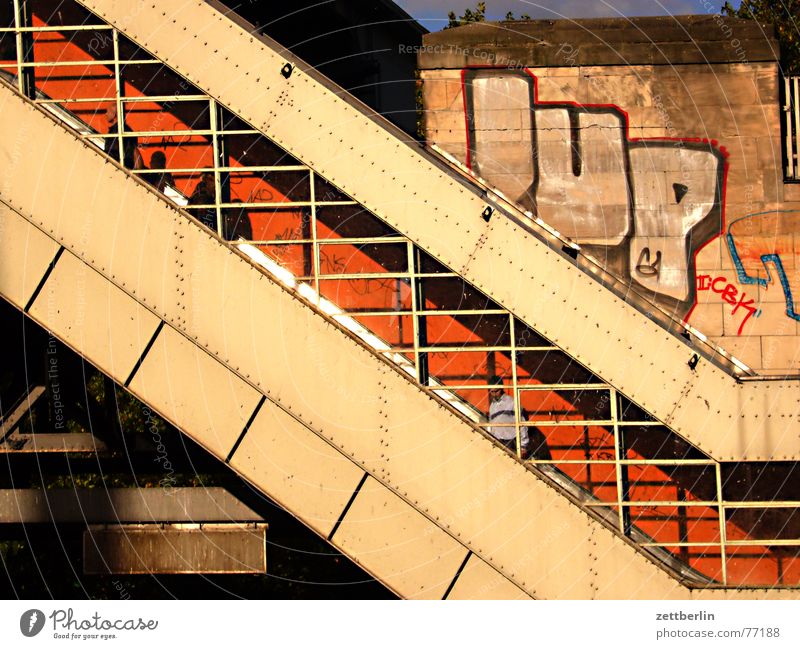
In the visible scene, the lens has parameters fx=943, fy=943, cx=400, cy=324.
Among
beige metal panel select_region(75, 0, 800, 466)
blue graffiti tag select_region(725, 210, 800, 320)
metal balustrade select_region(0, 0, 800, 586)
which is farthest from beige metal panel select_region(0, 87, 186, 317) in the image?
blue graffiti tag select_region(725, 210, 800, 320)

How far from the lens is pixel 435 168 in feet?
33.9

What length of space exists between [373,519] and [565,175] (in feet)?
23.4

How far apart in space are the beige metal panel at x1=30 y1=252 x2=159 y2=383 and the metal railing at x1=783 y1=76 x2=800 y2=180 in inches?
403

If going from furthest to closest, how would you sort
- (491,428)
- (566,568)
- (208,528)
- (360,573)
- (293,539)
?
(293,539) → (360,573) → (208,528) → (491,428) → (566,568)

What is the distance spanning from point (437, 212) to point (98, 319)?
3.94 meters

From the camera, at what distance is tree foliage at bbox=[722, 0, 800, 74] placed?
20844 millimetres

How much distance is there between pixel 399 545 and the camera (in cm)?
1028

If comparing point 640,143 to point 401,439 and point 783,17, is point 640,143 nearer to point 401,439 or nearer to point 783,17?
point 401,439

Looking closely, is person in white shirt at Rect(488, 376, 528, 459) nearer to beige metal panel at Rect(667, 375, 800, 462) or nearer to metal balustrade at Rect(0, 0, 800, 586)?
metal balustrade at Rect(0, 0, 800, 586)

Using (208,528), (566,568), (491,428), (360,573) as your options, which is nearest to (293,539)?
(360,573)

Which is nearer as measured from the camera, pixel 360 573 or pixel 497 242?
pixel 497 242

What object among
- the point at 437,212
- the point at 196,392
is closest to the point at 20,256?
the point at 196,392

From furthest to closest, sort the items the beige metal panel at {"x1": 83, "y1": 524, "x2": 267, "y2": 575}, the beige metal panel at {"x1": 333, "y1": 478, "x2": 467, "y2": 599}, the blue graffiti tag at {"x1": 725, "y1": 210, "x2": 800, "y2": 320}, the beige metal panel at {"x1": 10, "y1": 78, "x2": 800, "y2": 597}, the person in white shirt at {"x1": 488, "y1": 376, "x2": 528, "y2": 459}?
1. the blue graffiti tag at {"x1": 725, "y1": 210, "x2": 800, "y2": 320}
2. the beige metal panel at {"x1": 83, "y1": 524, "x2": 267, "y2": 575}
3. the person in white shirt at {"x1": 488, "y1": 376, "x2": 528, "y2": 459}
4. the beige metal panel at {"x1": 333, "y1": 478, "x2": 467, "y2": 599}
5. the beige metal panel at {"x1": 10, "y1": 78, "x2": 800, "y2": 597}

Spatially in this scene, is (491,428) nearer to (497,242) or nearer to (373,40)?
(497,242)
